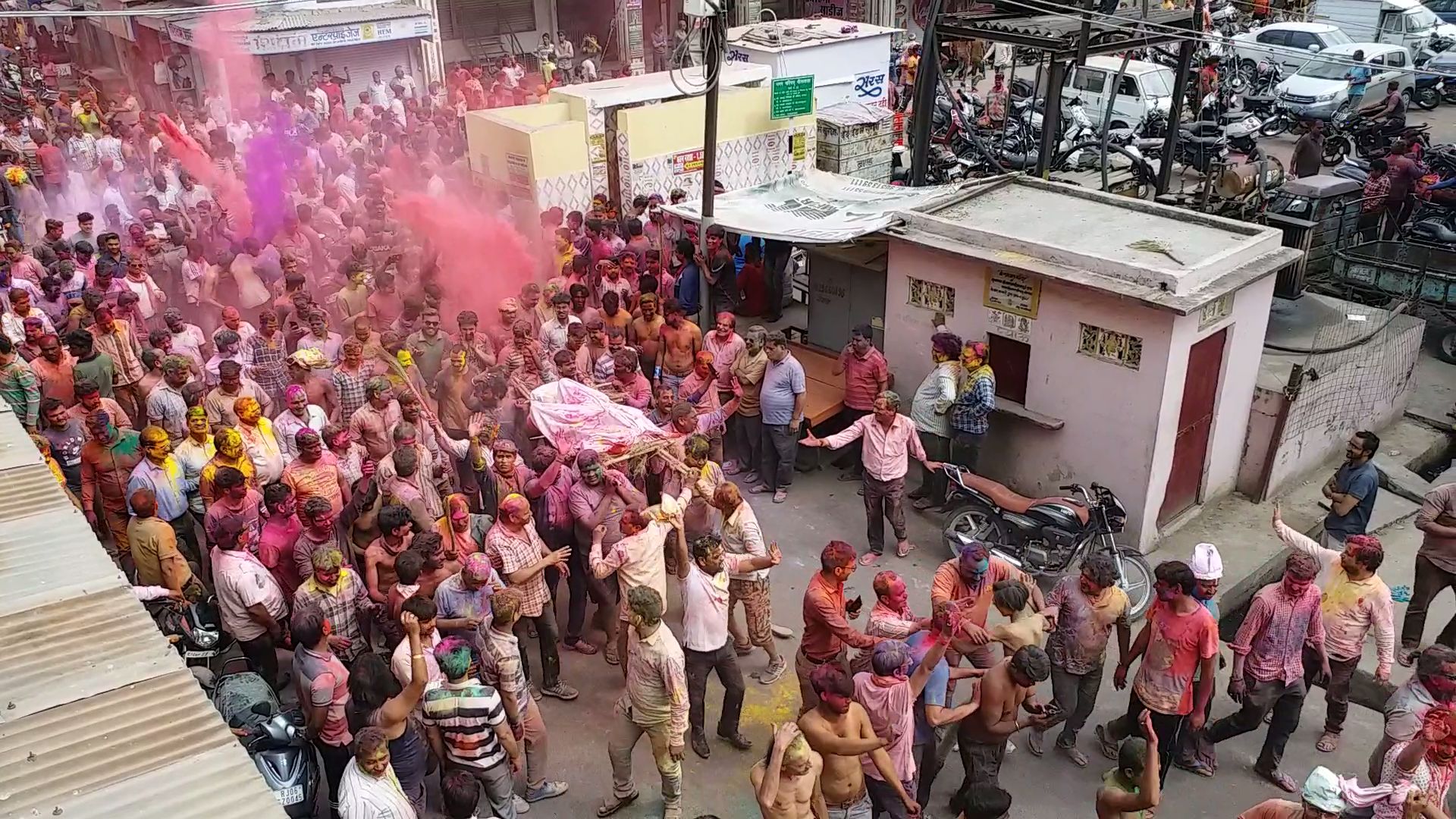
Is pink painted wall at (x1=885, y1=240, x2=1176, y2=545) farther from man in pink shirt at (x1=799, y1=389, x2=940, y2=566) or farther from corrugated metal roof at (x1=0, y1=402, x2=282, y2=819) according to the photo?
corrugated metal roof at (x1=0, y1=402, x2=282, y2=819)

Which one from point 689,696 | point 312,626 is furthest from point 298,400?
point 689,696

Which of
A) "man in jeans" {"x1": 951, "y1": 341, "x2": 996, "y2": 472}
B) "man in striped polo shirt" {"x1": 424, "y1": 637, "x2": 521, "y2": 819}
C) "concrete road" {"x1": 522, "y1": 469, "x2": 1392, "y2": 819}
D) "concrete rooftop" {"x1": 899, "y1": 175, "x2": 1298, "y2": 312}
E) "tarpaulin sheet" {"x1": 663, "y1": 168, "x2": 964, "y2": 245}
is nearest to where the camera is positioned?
"man in striped polo shirt" {"x1": 424, "y1": 637, "x2": 521, "y2": 819}

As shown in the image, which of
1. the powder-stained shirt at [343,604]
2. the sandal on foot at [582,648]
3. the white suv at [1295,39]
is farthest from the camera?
the white suv at [1295,39]

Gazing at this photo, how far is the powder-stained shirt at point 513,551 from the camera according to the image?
6.38 meters

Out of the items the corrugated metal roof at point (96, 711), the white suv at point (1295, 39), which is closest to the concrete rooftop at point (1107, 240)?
the corrugated metal roof at point (96, 711)

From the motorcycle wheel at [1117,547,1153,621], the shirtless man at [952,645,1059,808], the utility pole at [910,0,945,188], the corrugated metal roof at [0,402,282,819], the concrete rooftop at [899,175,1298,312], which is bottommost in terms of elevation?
the motorcycle wheel at [1117,547,1153,621]

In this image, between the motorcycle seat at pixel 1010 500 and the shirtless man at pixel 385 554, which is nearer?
the shirtless man at pixel 385 554

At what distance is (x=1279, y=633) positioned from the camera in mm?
6020

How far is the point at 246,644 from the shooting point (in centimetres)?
637

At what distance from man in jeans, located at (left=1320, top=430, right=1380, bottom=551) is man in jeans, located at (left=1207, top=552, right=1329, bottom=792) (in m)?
1.44

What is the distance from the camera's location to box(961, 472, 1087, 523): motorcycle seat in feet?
26.3

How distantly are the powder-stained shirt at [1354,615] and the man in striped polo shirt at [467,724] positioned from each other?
4.52 meters

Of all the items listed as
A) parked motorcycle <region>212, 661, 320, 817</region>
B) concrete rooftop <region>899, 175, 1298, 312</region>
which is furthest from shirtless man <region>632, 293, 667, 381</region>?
parked motorcycle <region>212, 661, 320, 817</region>

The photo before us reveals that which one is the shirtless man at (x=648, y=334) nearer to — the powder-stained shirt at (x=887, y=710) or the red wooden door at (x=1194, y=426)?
the red wooden door at (x=1194, y=426)
